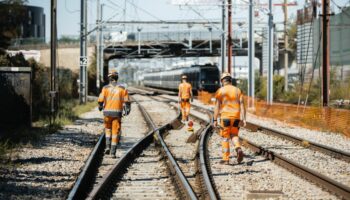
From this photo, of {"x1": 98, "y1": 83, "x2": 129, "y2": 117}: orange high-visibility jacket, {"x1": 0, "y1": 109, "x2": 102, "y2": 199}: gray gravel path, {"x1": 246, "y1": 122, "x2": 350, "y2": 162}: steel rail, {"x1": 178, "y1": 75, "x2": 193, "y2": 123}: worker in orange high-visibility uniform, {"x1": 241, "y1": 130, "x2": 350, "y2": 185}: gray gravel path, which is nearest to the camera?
{"x1": 0, "y1": 109, "x2": 102, "y2": 199}: gray gravel path

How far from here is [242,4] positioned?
38.9 m

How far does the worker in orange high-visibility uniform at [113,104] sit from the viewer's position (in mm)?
12930

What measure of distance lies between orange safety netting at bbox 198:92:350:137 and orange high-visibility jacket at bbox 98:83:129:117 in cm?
998

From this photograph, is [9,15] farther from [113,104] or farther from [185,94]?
[113,104]

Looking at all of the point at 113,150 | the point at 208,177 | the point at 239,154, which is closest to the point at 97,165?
the point at 113,150

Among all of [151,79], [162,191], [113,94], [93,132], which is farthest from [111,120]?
[151,79]

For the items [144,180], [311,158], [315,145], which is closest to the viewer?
[144,180]

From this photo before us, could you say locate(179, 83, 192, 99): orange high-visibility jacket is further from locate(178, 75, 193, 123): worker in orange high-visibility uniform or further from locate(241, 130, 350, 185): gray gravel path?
locate(241, 130, 350, 185): gray gravel path

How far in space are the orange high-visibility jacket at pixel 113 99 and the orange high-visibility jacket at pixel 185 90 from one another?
32.2ft

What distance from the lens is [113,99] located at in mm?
12977

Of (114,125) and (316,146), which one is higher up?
(114,125)

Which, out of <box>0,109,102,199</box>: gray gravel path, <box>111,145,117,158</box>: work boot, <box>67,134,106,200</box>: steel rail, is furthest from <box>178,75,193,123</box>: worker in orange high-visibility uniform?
<box>111,145,117,158</box>: work boot

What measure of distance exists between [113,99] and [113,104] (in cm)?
12

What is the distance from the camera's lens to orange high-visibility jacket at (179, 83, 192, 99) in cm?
2286
